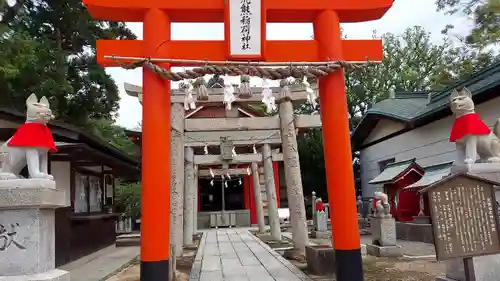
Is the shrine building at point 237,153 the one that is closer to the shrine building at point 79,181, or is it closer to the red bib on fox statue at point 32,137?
the shrine building at point 79,181

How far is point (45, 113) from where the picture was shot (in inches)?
208

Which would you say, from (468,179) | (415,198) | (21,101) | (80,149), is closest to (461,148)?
(468,179)

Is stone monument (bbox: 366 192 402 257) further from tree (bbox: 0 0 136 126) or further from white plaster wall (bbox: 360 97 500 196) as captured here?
tree (bbox: 0 0 136 126)

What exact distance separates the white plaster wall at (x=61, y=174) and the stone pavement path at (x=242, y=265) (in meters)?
4.16

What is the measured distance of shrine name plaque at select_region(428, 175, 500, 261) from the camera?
194 inches

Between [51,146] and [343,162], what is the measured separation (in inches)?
163

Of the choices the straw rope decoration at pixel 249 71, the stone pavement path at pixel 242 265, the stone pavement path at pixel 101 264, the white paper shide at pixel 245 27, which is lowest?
the stone pavement path at pixel 101 264

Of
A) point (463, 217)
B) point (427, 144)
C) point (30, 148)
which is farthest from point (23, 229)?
point (427, 144)

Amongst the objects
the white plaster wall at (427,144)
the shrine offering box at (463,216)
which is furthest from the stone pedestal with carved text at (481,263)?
the white plaster wall at (427,144)

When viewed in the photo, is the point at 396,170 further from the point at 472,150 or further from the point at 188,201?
the point at 472,150

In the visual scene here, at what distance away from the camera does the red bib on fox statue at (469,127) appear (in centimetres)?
584

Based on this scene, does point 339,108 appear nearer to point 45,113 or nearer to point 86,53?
point 45,113

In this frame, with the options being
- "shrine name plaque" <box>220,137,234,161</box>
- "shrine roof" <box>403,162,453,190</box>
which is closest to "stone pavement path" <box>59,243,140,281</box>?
"shrine name plaque" <box>220,137,234,161</box>

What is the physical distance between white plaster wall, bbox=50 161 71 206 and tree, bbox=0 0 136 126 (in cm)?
364
